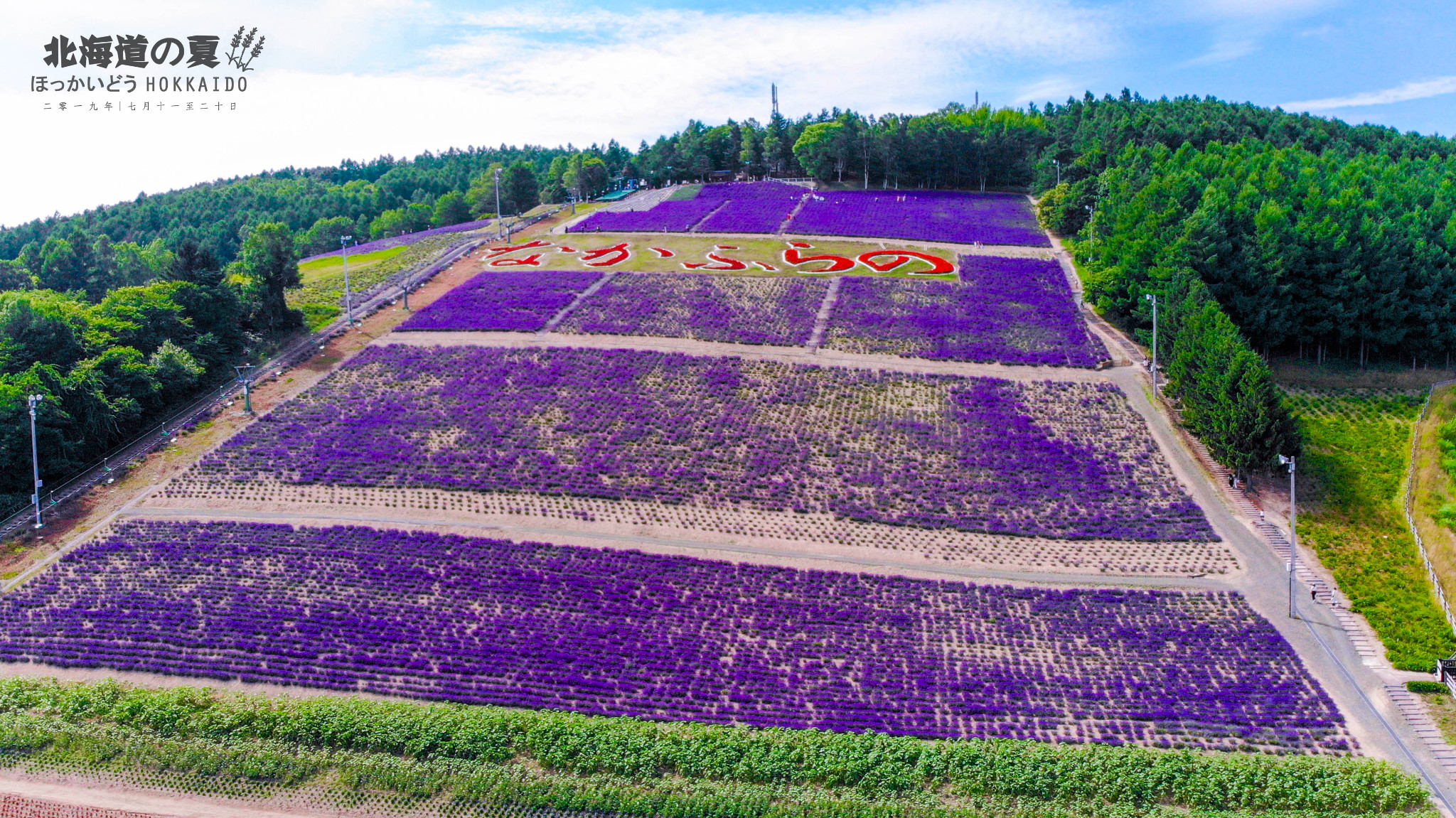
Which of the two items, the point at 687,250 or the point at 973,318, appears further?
the point at 687,250

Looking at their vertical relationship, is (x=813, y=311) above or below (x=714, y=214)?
below

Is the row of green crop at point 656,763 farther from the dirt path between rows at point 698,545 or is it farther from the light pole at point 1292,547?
the dirt path between rows at point 698,545

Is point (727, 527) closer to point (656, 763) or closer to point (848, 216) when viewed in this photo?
point (656, 763)

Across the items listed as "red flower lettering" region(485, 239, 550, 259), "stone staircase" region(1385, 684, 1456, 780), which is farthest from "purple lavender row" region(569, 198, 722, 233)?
"stone staircase" region(1385, 684, 1456, 780)

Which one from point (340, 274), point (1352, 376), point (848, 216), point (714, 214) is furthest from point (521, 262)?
point (1352, 376)

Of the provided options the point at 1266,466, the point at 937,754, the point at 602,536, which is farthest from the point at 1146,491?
the point at 602,536

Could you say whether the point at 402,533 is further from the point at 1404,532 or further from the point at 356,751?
the point at 1404,532
